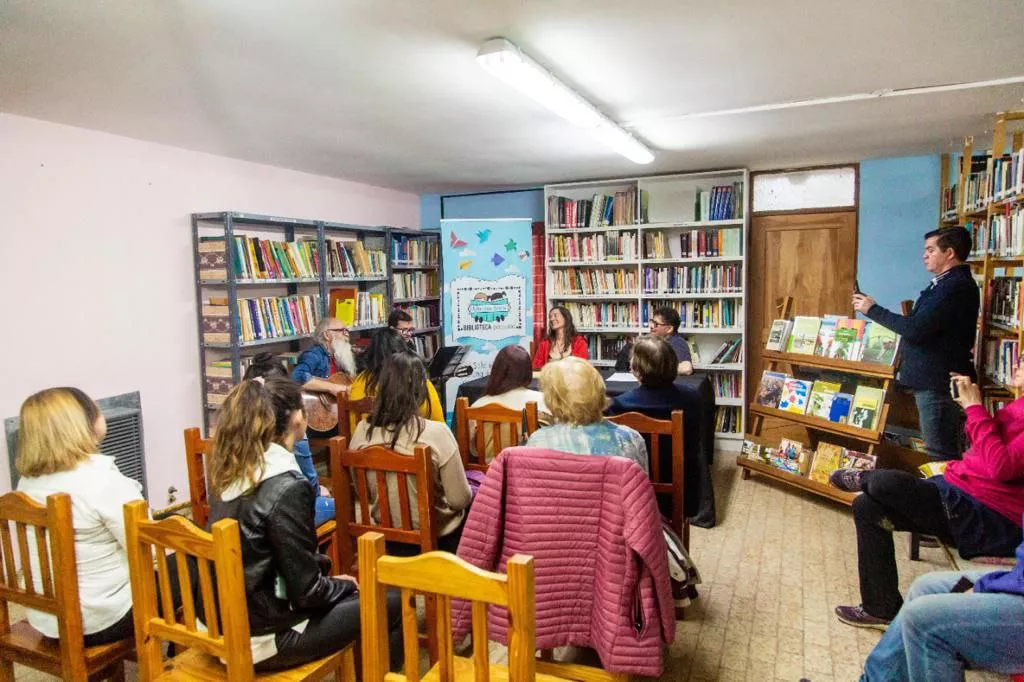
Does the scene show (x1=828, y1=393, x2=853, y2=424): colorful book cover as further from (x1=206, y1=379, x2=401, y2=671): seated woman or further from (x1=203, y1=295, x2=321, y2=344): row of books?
(x1=203, y1=295, x2=321, y2=344): row of books

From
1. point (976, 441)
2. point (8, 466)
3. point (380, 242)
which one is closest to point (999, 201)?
point (976, 441)

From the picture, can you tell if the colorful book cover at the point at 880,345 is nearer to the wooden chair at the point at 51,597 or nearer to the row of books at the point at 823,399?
the row of books at the point at 823,399

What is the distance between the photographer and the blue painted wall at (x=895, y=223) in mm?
5332

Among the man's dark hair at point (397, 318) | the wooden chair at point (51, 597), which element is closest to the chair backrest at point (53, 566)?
the wooden chair at point (51, 597)

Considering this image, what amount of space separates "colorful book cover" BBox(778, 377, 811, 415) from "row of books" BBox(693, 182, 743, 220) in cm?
188

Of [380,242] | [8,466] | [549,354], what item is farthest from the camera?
[380,242]

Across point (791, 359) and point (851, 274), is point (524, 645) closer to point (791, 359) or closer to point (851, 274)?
point (791, 359)

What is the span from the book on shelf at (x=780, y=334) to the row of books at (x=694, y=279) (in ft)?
4.27

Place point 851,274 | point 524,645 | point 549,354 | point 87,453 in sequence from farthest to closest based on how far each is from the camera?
point 851,274, point 549,354, point 87,453, point 524,645

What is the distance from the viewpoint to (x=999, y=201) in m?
3.37

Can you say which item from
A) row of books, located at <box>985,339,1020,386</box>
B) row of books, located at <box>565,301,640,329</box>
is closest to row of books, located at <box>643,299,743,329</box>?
row of books, located at <box>565,301,640,329</box>

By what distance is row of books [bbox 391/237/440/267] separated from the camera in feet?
20.1

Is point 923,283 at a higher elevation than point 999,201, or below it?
below

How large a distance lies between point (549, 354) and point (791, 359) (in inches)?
70.5
